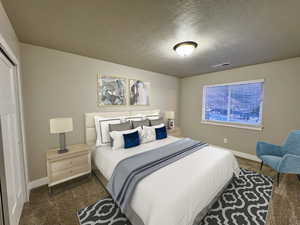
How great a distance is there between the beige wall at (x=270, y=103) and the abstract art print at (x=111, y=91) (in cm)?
250

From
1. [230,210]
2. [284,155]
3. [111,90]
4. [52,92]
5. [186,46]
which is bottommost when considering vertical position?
[230,210]

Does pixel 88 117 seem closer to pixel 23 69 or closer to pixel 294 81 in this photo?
pixel 23 69

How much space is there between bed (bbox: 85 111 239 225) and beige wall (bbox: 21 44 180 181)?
42.8 inches

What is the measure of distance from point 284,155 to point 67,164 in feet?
11.8

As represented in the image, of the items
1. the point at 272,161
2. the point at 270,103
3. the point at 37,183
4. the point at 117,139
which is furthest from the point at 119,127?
the point at 270,103

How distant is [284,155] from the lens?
82.7 inches

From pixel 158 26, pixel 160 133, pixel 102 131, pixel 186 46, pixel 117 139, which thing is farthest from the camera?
pixel 160 133

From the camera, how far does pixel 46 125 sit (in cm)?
215

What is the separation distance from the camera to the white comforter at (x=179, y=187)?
1098 millimetres

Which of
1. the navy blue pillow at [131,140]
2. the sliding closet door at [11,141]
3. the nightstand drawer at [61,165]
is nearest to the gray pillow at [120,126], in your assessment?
the navy blue pillow at [131,140]

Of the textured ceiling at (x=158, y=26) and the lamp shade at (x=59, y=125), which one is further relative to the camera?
the lamp shade at (x=59, y=125)

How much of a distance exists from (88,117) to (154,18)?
209 centimetres

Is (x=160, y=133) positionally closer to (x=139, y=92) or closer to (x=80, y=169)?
(x=139, y=92)

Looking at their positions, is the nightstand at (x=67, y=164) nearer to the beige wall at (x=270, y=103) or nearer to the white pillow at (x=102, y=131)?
the white pillow at (x=102, y=131)
